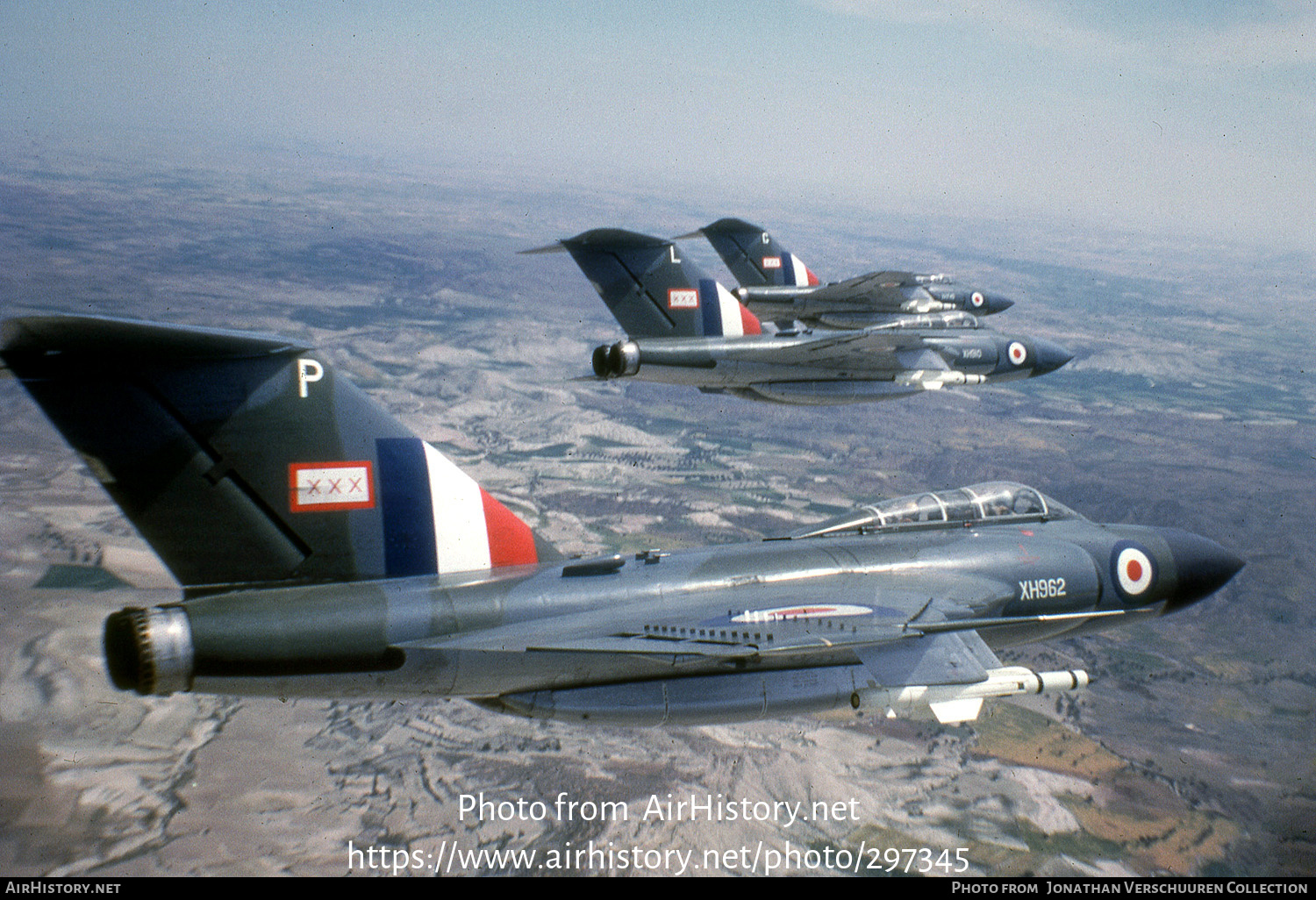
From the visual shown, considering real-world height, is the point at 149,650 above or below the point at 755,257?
below

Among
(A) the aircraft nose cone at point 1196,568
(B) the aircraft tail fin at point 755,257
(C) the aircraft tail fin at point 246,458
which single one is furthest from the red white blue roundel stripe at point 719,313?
(C) the aircraft tail fin at point 246,458

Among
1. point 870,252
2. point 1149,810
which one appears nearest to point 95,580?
point 1149,810

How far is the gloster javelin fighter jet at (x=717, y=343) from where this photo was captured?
2033cm

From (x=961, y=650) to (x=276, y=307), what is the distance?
83.6m

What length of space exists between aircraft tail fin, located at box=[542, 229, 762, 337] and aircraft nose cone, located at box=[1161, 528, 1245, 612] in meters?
11.3

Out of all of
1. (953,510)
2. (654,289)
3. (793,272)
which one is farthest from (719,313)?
(793,272)

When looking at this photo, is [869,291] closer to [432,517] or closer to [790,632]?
[790,632]

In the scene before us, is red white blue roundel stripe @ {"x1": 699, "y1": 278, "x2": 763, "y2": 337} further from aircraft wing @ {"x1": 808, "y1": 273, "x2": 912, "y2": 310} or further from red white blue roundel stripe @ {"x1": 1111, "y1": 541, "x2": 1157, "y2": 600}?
red white blue roundel stripe @ {"x1": 1111, "y1": 541, "x2": 1157, "y2": 600}

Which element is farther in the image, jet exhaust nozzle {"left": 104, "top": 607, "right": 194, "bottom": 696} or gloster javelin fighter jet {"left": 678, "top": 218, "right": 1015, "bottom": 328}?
gloster javelin fighter jet {"left": 678, "top": 218, "right": 1015, "bottom": 328}

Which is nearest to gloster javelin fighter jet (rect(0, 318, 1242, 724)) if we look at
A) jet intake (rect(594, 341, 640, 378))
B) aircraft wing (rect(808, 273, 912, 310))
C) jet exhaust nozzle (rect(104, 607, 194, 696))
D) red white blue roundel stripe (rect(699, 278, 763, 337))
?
jet exhaust nozzle (rect(104, 607, 194, 696))

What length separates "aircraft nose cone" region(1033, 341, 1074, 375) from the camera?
26.0m

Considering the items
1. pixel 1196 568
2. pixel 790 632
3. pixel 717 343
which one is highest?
pixel 717 343

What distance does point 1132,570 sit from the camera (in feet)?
41.7

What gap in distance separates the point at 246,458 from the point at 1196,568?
14034 millimetres
